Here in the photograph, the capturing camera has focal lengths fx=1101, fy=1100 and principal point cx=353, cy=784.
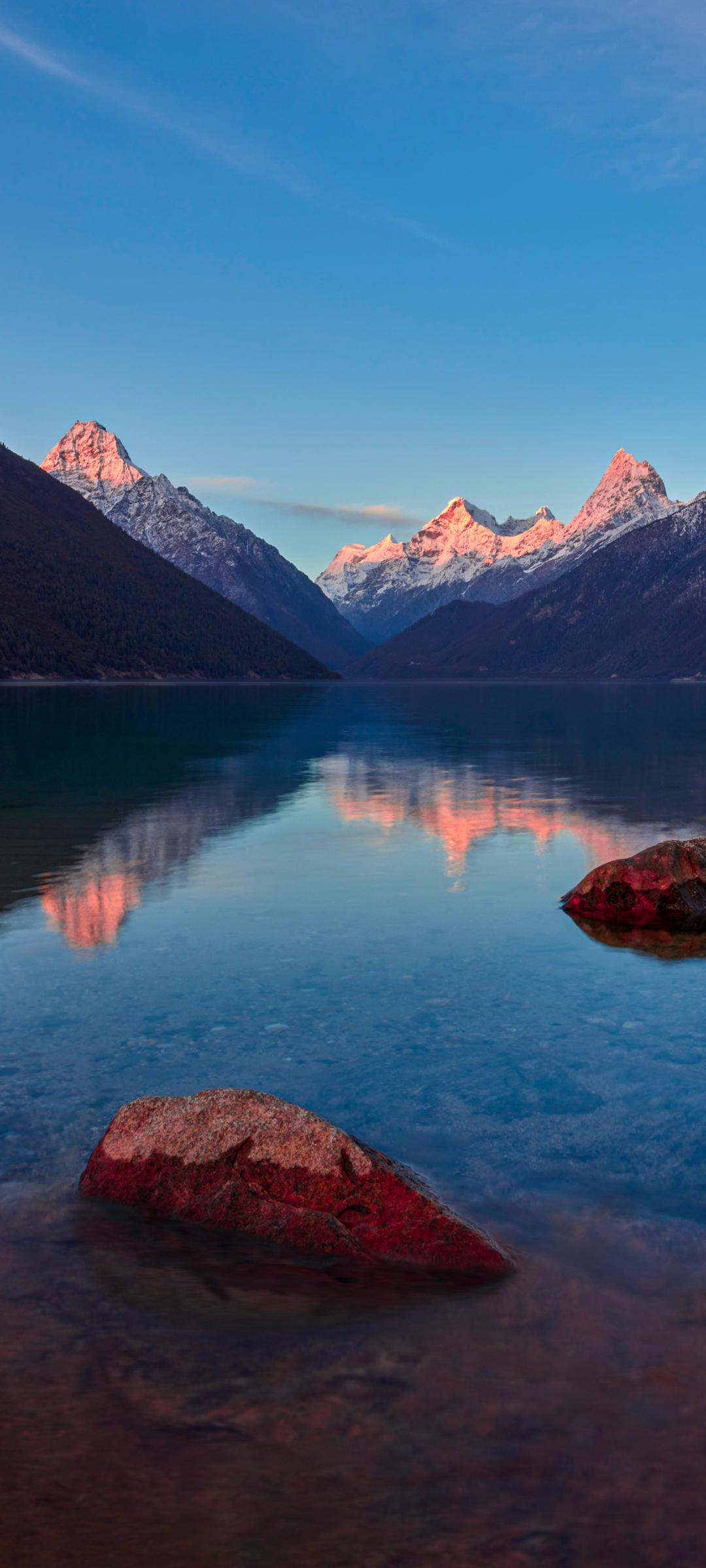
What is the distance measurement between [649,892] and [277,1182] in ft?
53.3

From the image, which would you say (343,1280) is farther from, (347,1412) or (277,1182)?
(347,1412)

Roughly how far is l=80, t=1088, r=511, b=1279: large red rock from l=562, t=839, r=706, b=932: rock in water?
48.2 feet

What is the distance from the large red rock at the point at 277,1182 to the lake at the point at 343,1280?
41cm

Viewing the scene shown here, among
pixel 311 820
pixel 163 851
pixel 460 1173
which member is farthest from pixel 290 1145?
pixel 311 820

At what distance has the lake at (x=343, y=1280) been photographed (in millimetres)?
7176

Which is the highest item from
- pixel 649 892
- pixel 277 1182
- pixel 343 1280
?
pixel 649 892

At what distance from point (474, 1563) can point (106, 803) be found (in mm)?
40251

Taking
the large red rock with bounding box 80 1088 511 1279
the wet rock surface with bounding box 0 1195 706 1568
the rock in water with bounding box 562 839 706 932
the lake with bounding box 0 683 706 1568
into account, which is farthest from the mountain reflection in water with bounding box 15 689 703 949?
the wet rock surface with bounding box 0 1195 706 1568

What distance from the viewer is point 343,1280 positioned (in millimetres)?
10141

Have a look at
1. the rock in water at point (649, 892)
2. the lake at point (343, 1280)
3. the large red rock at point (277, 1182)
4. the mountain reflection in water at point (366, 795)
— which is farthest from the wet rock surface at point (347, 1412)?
the rock in water at point (649, 892)

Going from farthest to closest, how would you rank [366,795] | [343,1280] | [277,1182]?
[366,795] → [277,1182] → [343,1280]

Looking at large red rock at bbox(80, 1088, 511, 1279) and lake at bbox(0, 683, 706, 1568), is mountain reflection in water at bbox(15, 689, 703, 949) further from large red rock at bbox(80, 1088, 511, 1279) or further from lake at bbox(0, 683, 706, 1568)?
large red rock at bbox(80, 1088, 511, 1279)

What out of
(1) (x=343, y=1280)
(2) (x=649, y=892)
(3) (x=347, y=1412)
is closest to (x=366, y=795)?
(2) (x=649, y=892)

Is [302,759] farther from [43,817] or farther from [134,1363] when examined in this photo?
[134,1363]
